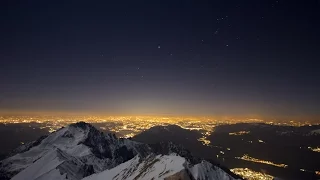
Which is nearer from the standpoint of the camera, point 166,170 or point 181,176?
point 181,176

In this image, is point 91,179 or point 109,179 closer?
point 109,179

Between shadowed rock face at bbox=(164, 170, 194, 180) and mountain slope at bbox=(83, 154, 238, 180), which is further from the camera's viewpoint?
mountain slope at bbox=(83, 154, 238, 180)

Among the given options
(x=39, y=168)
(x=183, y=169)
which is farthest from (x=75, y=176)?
(x=183, y=169)

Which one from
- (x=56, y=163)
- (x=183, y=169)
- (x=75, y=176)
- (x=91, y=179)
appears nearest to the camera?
(x=183, y=169)

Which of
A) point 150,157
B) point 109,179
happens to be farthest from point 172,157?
point 109,179

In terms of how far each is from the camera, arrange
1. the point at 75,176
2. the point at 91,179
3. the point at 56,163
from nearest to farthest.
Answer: the point at 91,179
the point at 75,176
the point at 56,163

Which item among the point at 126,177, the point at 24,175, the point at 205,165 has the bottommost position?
the point at 24,175

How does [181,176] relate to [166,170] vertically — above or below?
above

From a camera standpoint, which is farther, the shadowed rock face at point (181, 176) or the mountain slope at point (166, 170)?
the mountain slope at point (166, 170)

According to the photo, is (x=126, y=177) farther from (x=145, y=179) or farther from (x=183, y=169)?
(x=183, y=169)

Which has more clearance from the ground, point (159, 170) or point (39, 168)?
point (159, 170)
